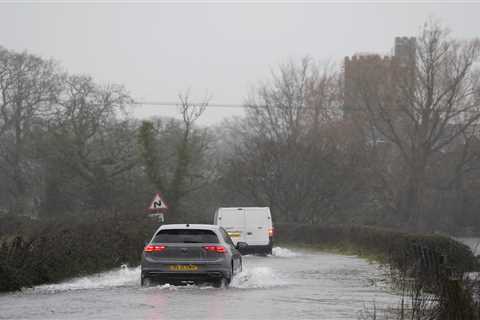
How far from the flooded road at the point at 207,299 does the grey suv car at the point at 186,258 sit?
0.27 meters

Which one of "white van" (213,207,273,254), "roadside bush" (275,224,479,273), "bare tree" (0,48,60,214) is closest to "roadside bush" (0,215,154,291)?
"white van" (213,207,273,254)

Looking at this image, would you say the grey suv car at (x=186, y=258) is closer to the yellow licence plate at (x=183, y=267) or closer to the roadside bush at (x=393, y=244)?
the yellow licence plate at (x=183, y=267)

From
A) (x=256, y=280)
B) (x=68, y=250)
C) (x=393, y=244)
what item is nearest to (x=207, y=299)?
(x=256, y=280)

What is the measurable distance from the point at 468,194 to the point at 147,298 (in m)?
58.8

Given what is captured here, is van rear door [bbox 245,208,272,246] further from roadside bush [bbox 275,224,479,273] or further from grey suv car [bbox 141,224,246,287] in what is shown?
grey suv car [bbox 141,224,246,287]

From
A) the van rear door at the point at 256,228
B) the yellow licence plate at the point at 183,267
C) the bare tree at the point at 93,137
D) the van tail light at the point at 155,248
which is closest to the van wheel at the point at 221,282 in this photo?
the yellow licence plate at the point at 183,267

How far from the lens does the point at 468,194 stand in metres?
73.7

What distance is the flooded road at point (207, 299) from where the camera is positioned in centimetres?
1525

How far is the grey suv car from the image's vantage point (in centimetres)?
2025

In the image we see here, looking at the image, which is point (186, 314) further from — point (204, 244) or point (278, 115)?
point (278, 115)

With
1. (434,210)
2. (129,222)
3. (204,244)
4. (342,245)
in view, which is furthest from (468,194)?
(204,244)

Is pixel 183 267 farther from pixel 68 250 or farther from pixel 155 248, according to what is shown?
pixel 68 250

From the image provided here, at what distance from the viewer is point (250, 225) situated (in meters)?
37.8

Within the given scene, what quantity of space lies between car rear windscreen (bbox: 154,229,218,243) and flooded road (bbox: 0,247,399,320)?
971 mm
